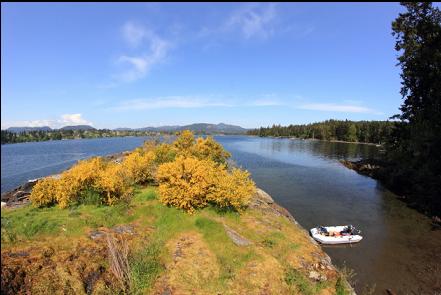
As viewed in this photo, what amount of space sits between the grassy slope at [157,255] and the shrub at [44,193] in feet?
2.11

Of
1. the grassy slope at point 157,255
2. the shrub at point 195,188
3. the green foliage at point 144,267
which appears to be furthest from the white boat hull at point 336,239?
the green foliage at point 144,267

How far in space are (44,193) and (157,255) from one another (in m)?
8.99

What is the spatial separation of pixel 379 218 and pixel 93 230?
102ft

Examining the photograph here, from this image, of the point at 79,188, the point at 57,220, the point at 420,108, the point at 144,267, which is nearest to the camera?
the point at 144,267

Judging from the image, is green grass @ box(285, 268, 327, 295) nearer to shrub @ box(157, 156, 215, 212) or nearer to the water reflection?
the water reflection

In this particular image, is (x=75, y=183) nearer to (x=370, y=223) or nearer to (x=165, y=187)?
(x=165, y=187)

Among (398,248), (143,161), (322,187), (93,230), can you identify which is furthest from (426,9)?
(93,230)

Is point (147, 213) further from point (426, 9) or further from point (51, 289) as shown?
point (426, 9)

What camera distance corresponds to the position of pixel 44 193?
18828 millimetres

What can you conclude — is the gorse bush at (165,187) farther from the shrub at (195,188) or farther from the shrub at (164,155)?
the shrub at (164,155)

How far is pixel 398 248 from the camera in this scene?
85.9 ft

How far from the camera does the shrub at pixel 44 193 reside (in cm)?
1855

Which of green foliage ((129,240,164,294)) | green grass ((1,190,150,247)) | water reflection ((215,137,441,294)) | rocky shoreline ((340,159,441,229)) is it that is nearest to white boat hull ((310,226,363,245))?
water reflection ((215,137,441,294))

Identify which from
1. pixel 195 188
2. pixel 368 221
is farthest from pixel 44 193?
pixel 368 221
